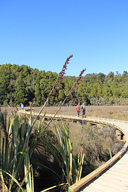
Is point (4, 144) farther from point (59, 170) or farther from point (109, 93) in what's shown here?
point (109, 93)

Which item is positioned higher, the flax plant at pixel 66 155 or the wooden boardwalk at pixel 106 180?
the flax plant at pixel 66 155

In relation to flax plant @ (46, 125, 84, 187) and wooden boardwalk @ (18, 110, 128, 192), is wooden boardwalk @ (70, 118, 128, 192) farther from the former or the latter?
flax plant @ (46, 125, 84, 187)

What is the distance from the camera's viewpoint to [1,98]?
4481 cm

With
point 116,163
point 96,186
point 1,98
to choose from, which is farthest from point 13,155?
point 1,98

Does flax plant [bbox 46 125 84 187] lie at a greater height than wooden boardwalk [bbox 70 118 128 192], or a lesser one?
greater

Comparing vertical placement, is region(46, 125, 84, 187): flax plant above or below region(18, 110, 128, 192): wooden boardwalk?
above

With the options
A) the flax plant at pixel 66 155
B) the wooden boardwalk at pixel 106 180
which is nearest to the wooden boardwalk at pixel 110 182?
the wooden boardwalk at pixel 106 180

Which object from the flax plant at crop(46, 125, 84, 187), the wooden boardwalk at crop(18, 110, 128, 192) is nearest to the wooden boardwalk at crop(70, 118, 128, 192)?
the wooden boardwalk at crop(18, 110, 128, 192)

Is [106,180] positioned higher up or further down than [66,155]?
further down

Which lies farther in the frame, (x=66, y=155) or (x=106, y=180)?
(x=106, y=180)

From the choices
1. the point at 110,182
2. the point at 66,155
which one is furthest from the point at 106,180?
the point at 66,155

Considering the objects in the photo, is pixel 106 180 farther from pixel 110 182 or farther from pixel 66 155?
pixel 66 155

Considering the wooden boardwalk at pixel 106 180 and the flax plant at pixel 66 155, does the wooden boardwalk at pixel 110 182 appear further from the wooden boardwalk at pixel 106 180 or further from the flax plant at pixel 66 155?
the flax plant at pixel 66 155

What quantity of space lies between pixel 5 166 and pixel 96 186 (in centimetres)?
179
